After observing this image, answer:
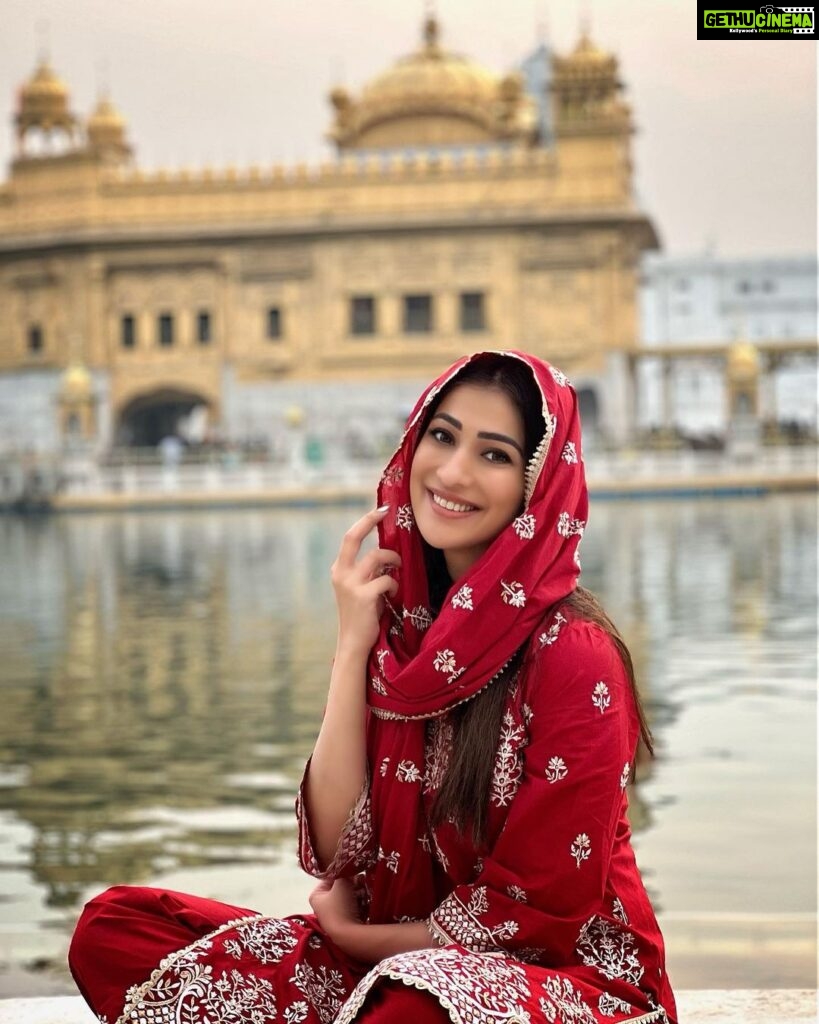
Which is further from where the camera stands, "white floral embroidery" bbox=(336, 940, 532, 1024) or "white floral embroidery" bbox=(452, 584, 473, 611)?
"white floral embroidery" bbox=(452, 584, 473, 611)

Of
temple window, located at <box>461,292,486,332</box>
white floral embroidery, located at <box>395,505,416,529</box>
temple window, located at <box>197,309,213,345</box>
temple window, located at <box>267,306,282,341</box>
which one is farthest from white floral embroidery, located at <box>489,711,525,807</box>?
temple window, located at <box>197,309,213,345</box>

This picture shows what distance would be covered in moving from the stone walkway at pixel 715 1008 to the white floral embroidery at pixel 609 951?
0.52 metres

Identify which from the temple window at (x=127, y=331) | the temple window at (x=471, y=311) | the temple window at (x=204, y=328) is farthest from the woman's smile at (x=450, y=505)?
the temple window at (x=127, y=331)

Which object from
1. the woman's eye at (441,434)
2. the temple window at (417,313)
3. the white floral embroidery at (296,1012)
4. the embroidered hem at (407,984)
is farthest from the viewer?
the temple window at (417,313)

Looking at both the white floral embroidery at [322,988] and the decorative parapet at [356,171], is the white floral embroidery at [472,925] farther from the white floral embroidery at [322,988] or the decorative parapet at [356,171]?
the decorative parapet at [356,171]

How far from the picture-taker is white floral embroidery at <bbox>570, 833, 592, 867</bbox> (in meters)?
2.03

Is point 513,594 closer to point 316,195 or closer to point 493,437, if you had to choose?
point 493,437

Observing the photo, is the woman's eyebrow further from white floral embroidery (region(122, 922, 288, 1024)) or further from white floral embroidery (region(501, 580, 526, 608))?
white floral embroidery (region(122, 922, 288, 1024))

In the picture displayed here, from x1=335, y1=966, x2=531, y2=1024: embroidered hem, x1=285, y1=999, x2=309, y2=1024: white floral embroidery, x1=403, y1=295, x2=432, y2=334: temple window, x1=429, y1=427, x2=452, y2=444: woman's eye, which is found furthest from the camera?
x1=403, y1=295, x2=432, y2=334: temple window

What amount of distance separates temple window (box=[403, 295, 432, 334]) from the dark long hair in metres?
32.9

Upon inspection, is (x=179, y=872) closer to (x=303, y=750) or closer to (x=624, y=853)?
(x=303, y=750)

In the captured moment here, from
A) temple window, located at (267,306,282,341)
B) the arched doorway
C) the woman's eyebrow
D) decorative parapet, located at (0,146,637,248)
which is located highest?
decorative parapet, located at (0,146,637,248)

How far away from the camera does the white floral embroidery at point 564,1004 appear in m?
1.95

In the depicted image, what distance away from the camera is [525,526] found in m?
2.10
